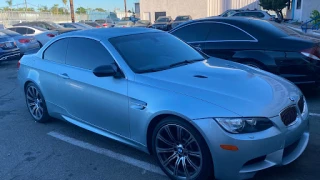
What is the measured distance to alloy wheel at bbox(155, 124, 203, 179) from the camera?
3057 mm

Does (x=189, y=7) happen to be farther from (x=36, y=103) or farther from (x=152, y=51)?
(x=152, y=51)

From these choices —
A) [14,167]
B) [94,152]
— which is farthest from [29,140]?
[94,152]

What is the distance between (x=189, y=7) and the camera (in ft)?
144

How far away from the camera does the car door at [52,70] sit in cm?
461

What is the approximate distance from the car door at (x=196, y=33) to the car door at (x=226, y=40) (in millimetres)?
100

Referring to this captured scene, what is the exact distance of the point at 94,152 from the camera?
13.5 ft

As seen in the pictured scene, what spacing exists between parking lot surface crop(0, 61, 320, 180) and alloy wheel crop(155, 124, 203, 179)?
248 millimetres

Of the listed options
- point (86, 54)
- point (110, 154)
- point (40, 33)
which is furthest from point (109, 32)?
point (40, 33)

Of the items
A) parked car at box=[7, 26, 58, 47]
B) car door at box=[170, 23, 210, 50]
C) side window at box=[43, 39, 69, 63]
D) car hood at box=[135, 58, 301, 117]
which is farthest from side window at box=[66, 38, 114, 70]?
parked car at box=[7, 26, 58, 47]

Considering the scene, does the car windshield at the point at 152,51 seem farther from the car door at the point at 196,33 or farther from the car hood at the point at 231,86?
the car door at the point at 196,33

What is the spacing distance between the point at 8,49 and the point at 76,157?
8937mm

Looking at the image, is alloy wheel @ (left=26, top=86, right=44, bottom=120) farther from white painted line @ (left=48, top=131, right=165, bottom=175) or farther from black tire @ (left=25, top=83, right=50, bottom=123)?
white painted line @ (left=48, top=131, right=165, bottom=175)

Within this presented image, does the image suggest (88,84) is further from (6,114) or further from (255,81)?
(6,114)

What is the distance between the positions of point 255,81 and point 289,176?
107 cm
